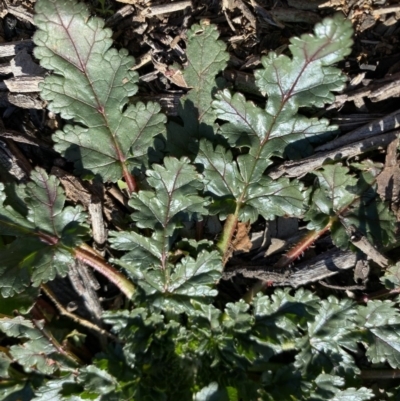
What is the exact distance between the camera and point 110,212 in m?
3.12

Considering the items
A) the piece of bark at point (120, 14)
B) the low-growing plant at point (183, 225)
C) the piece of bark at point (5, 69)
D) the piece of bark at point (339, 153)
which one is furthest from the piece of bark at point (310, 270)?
the piece of bark at point (5, 69)

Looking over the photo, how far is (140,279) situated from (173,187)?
485 millimetres

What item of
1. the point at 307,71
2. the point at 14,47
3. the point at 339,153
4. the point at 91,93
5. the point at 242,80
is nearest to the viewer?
the point at 307,71

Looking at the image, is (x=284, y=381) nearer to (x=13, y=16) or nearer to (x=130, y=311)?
(x=130, y=311)

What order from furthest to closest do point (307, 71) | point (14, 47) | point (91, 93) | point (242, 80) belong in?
point (14, 47)
point (242, 80)
point (91, 93)
point (307, 71)

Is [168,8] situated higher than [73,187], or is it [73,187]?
[168,8]

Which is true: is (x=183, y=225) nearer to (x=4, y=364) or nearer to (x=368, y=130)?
(x=368, y=130)

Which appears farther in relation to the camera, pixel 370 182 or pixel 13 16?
pixel 13 16

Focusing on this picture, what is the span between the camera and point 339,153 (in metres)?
2.92

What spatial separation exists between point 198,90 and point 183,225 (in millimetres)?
660

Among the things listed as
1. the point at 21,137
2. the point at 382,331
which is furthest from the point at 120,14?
the point at 382,331

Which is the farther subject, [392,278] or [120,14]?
[120,14]

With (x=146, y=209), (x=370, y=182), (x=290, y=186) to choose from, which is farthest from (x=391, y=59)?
(x=146, y=209)

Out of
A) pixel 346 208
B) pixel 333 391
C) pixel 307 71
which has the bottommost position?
pixel 333 391
